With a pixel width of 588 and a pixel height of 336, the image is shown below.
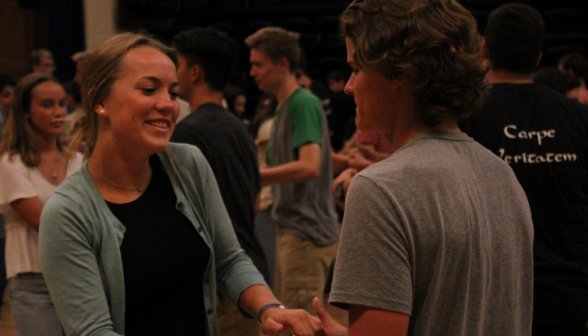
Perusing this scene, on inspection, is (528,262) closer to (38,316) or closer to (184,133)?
(184,133)

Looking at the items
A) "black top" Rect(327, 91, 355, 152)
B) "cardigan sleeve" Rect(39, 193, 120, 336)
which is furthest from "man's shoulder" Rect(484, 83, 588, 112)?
"black top" Rect(327, 91, 355, 152)

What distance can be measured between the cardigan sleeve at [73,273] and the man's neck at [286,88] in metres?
2.06

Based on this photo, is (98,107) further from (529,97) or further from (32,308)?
(529,97)

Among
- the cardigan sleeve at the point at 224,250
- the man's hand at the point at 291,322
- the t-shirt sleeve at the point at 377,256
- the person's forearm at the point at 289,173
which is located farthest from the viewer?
the person's forearm at the point at 289,173

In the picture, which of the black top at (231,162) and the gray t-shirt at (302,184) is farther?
the gray t-shirt at (302,184)

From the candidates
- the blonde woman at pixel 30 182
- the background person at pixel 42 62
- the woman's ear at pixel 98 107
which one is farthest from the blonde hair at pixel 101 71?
the background person at pixel 42 62

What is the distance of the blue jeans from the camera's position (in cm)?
216

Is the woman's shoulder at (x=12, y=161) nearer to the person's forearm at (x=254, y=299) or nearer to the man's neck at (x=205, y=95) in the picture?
the man's neck at (x=205, y=95)

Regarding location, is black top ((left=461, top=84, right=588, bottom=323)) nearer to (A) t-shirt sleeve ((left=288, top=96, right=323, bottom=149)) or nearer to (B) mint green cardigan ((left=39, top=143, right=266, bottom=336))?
(B) mint green cardigan ((left=39, top=143, right=266, bottom=336))

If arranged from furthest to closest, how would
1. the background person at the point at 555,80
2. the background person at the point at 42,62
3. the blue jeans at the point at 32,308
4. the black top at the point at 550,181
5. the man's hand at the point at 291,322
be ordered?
1. the background person at the point at 42,62
2. the background person at the point at 555,80
3. the blue jeans at the point at 32,308
4. the black top at the point at 550,181
5. the man's hand at the point at 291,322

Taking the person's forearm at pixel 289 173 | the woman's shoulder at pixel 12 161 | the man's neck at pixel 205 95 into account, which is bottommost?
the person's forearm at pixel 289 173

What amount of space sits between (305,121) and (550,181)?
145cm

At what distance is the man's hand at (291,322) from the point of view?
54.1 inches

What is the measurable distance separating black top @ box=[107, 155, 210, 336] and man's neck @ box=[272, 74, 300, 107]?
5.92 feet
